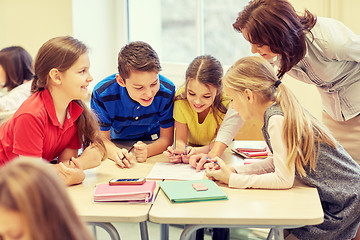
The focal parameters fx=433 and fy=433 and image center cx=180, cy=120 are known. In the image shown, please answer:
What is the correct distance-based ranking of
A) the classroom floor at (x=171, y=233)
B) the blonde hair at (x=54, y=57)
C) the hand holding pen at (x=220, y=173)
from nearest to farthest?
the hand holding pen at (x=220, y=173) < the blonde hair at (x=54, y=57) < the classroom floor at (x=171, y=233)

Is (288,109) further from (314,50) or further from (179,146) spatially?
(179,146)

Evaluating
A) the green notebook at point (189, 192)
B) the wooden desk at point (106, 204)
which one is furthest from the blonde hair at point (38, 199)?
the green notebook at point (189, 192)

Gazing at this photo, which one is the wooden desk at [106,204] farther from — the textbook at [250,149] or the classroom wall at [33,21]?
the classroom wall at [33,21]

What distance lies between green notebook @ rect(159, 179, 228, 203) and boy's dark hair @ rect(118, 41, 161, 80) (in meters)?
0.60

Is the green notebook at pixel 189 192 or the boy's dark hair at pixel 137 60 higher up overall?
the boy's dark hair at pixel 137 60

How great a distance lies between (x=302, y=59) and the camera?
70.9 inches

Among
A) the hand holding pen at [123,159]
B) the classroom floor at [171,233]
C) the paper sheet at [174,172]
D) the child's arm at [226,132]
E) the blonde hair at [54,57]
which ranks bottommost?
the classroom floor at [171,233]

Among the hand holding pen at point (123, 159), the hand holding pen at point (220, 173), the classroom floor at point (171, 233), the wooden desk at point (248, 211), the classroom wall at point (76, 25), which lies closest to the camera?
the wooden desk at point (248, 211)

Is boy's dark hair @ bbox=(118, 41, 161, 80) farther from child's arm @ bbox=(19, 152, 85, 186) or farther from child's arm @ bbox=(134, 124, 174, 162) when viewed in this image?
child's arm @ bbox=(19, 152, 85, 186)

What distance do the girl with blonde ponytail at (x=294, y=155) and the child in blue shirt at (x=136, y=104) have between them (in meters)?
0.45

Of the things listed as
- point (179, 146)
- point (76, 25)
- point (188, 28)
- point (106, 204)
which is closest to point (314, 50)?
point (179, 146)

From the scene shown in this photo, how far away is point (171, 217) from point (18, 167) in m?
0.78

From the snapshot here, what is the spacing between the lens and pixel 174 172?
1.81 metres

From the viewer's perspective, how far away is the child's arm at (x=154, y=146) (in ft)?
6.49
